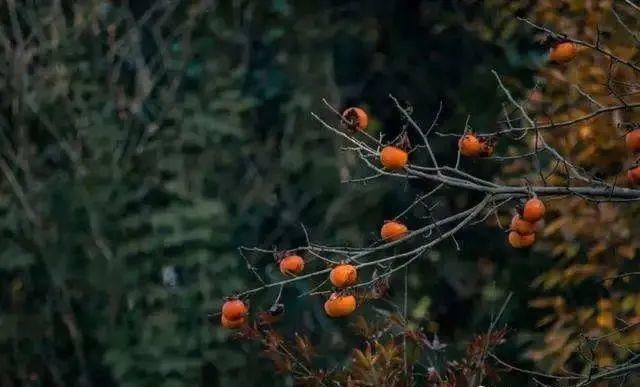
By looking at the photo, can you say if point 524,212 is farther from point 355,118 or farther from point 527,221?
point 355,118

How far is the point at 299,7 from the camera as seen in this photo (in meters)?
5.36

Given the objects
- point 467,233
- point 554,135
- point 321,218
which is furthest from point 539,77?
point 321,218

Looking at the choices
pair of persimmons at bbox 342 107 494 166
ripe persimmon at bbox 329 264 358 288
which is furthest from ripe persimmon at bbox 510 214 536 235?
ripe persimmon at bbox 329 264 358 288

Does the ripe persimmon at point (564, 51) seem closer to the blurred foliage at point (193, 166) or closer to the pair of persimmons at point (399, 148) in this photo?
the pair of persimmons at point (399, 148)

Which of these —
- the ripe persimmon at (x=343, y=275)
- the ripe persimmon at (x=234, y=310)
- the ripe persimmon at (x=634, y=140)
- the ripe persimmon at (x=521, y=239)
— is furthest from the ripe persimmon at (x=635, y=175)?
the ripe persimmon at (x=234, y=310)

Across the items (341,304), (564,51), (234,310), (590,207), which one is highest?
(564,51)

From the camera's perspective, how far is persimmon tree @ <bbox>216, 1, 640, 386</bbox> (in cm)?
269

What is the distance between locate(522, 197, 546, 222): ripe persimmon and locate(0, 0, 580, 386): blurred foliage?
99.8 inches

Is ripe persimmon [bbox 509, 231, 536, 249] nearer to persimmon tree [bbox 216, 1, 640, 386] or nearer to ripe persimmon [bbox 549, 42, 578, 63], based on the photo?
persimmon tree [bbox 216, 1, 640, 386]

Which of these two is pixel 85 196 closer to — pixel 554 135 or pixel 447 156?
pixel 447 156

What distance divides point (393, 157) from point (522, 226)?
33cm

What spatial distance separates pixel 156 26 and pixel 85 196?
32.9 inches

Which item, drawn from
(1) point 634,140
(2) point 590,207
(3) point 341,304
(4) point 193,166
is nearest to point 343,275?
(3) point 341,304

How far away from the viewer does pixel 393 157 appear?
264 centimetres
